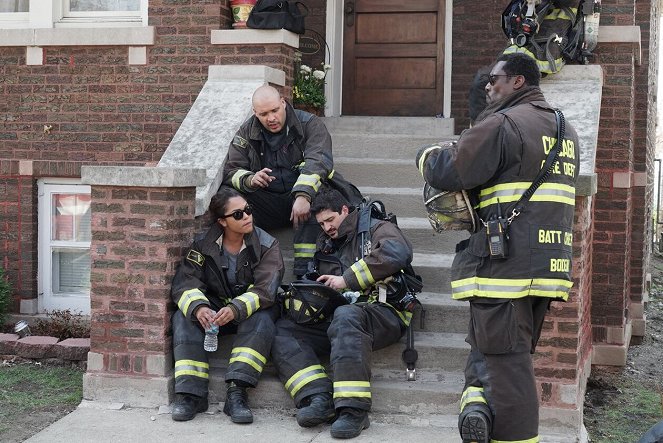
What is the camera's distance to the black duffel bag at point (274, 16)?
7.11 m

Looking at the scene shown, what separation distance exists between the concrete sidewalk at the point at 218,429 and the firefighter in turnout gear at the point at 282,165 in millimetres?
1206

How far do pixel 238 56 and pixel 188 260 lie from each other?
2.33 metres

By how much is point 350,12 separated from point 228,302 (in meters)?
4.54

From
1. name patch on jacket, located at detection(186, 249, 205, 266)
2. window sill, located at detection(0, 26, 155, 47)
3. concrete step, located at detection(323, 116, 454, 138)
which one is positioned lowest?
name patch on jacket, located at detection(186, 249, 205, 266)

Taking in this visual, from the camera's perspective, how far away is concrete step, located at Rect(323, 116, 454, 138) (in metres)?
8.37

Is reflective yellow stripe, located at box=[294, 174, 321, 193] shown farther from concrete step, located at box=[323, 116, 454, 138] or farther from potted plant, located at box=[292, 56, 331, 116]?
concrete step, located at box=[323, 116, 454, 138]

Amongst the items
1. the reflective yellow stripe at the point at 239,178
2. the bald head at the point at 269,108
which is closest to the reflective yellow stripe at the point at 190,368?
the reflective yellow stripe at the point at 239,178

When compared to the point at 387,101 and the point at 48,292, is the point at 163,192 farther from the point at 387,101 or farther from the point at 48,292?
the point at 387,101

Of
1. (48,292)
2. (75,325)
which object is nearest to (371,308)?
(75,325)

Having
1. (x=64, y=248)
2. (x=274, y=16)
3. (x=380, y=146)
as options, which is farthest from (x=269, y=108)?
(x=64, y=248)

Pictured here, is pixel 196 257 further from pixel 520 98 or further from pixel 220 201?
pixel 520 98

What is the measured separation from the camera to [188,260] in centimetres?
553

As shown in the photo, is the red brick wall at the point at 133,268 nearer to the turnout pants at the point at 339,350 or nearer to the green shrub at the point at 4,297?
the turnout pants at the point at 339,350

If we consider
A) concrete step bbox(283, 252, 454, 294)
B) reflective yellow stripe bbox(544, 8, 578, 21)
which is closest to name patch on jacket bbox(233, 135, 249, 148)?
concrete step bbox(283, 252, 454, 294)
